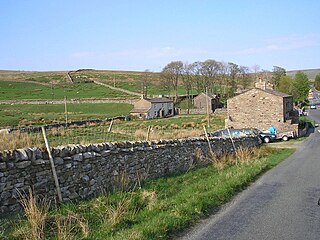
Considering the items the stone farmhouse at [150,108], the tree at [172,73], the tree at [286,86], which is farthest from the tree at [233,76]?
the stone farmhouse at [150,108]

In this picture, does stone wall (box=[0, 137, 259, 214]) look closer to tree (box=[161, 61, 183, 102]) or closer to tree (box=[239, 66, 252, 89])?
tree (box=[239, 66, 252, 89])

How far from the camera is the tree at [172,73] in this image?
103812mm

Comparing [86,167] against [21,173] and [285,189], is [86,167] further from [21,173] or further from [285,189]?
[285,189]

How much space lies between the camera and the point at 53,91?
11312cm

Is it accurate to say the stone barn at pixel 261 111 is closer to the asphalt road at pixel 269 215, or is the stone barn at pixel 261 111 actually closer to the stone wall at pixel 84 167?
the stone wall at pixel 84 167

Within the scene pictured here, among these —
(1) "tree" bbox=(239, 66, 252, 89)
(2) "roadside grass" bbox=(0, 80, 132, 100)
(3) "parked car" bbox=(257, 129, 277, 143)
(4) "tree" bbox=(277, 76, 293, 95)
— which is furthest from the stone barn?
(2) "roadside grass" bbox=(0, 80, 132, 100)

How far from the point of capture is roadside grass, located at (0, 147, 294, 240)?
7.55 m

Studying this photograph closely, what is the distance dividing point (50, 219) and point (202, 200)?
412cm

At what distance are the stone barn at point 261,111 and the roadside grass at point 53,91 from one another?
57947 mm

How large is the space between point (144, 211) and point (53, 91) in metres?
108

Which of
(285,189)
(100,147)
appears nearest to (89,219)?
(100,147)

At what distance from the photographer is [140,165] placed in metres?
13.8

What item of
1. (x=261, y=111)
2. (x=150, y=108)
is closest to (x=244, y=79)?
(x=150, y=108)

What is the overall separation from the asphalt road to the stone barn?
32624 mm
